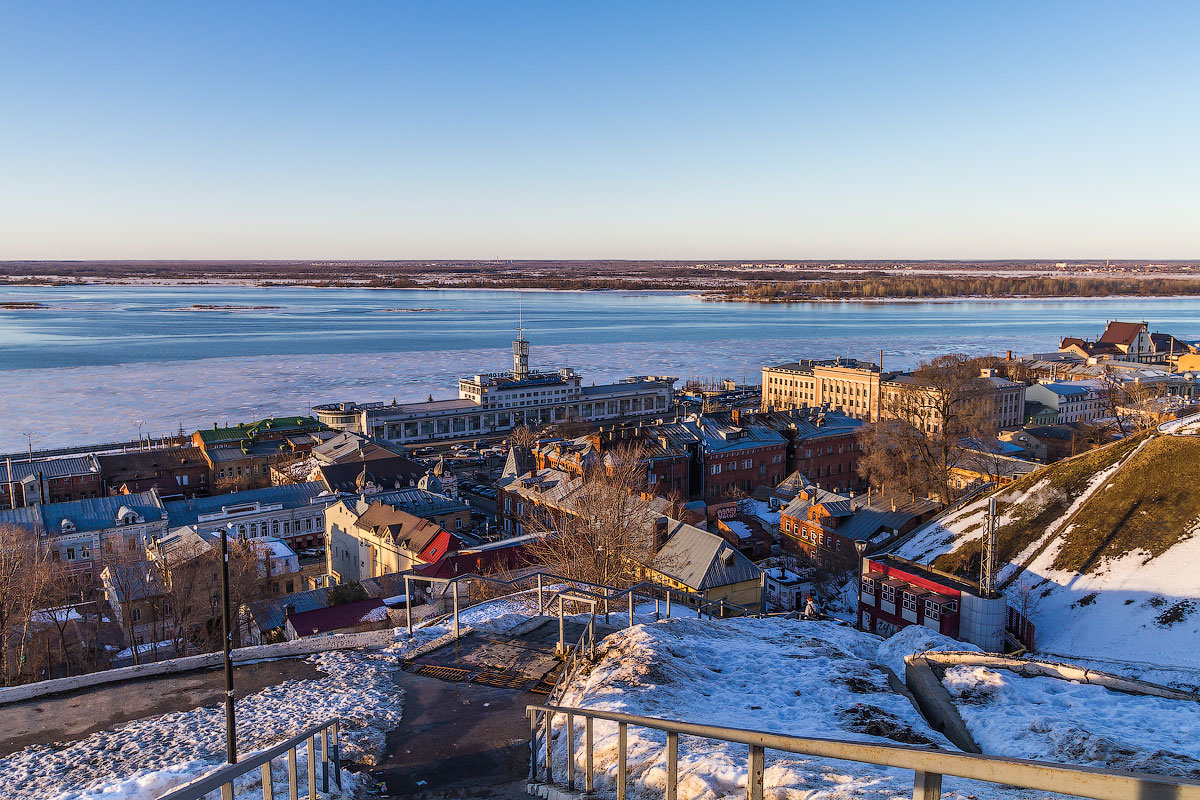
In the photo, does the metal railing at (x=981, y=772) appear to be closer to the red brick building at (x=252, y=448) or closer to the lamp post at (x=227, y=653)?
the lamp post at (x=227, y=653)

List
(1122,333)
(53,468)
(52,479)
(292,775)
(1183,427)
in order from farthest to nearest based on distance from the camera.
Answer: (1122,333), (53,468), (52,479), (1183,427), (292,775)

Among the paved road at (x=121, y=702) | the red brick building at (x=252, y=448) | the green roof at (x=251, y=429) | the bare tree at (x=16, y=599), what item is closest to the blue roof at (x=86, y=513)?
the bare tree at (x=16, y=599)

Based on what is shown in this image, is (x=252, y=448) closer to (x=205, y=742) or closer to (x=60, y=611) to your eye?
(x=60, y=611)

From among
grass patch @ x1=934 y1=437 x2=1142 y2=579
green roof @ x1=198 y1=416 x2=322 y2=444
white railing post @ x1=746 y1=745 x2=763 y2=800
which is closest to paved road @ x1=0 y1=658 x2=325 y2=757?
white railing post @ x1=746 y1=745 x2=763 y2=800

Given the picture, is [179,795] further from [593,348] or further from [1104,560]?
[593,348]

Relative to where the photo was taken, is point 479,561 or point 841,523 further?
point 841,523

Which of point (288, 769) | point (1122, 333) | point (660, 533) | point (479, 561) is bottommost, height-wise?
point (479, 561)

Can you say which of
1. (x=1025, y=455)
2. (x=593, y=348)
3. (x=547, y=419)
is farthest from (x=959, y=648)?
(x=593, y=348)

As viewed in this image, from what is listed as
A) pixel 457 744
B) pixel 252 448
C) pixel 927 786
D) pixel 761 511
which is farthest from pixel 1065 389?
pixel 927 786
